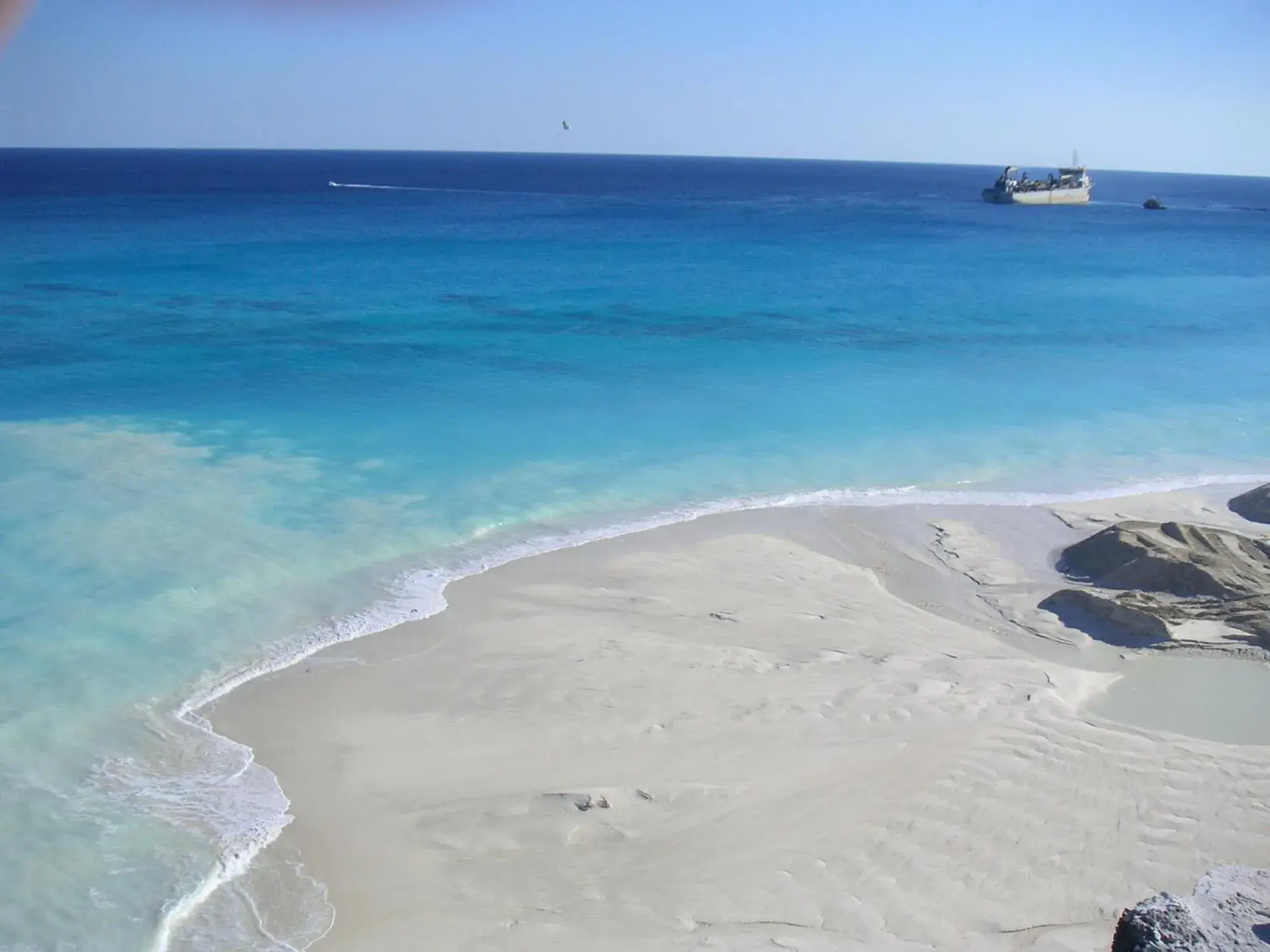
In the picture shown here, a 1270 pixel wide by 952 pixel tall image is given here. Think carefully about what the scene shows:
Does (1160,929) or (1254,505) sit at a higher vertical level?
(1160,929)

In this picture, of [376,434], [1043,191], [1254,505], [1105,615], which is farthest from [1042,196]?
[1105,615]

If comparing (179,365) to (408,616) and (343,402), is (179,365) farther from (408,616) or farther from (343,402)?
(408,616)

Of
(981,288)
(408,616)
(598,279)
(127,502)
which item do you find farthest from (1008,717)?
(981,288)

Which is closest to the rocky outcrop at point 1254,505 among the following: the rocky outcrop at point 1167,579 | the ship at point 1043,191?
the rocky outcrop at point 1167,579

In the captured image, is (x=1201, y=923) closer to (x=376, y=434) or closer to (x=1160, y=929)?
(x=1160, y=929)

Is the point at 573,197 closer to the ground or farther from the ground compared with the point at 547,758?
farther from the ground

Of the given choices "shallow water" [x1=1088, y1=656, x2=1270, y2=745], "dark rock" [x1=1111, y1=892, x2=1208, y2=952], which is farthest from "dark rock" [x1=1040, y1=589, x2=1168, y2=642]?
"dark rock" [x1=1111, y1=892, x2=1208, y2=952]
